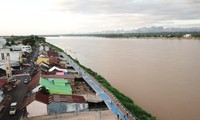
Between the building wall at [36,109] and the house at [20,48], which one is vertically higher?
the house at [20,48]

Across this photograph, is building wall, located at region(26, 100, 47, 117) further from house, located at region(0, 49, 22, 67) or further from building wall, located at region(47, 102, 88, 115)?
house, located at region(0, 49, 22, 67)

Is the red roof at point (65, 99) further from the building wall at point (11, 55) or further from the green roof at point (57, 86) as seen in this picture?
the building wall at point (11, 55)

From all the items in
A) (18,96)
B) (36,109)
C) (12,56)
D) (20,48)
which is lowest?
(18,96)

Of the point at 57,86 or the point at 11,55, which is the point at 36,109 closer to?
the point at 57,86

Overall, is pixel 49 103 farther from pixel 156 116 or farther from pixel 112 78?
pixel 112 78

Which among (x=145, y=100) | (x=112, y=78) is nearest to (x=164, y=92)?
(x=145, y=100)

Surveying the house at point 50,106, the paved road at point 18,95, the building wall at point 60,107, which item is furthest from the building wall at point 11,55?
the building wall at point 60,107

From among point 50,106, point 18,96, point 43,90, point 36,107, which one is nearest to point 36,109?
point 36,107

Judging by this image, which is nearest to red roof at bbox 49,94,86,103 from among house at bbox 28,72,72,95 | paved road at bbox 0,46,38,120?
house at bbox 28,72,72,95
